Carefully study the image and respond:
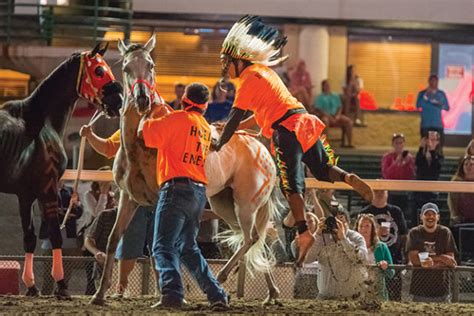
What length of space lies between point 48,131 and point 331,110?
451 inches

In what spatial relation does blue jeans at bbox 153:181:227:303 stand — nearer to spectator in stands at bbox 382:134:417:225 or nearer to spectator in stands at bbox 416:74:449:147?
spectator in stands at bbox 382:134:417:225

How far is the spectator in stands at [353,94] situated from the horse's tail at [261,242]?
38.6 feet

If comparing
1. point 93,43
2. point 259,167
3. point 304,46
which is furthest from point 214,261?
point 304,46

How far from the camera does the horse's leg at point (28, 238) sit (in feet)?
42.0

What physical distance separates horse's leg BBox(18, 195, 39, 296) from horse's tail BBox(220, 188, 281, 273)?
1.79 meters

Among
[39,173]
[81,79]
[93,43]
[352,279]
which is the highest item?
[93,43]

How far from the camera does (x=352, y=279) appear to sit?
13.3 meters

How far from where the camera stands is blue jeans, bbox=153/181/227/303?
1149 cm

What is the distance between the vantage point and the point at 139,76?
1212 centimetres

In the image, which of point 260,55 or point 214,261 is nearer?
point 260,55

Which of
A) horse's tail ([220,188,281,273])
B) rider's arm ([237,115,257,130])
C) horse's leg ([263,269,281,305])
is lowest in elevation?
horse's leg ([263,269,281,305])

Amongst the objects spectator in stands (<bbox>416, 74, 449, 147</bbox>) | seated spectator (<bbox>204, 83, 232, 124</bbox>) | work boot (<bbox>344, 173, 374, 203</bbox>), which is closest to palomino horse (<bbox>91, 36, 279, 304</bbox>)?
work boot (<bbox>344, 173, 374, 203</bbox>)

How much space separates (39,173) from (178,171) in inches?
64.9

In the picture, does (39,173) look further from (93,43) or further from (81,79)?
(93,43)
